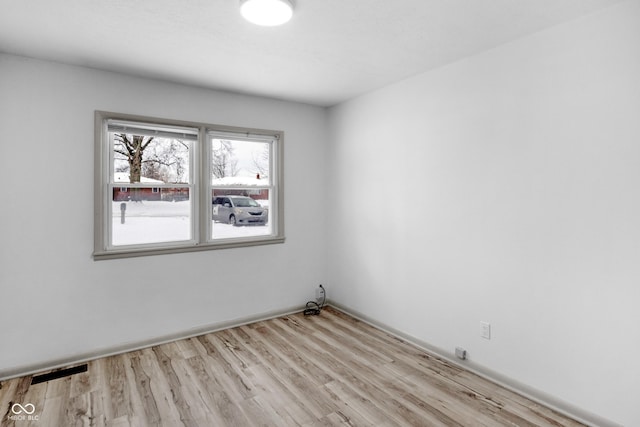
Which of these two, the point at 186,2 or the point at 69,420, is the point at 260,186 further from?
the point at 69,420

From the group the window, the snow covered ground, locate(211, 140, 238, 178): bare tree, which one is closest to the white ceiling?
the window

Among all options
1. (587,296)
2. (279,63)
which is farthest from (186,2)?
(587,296)

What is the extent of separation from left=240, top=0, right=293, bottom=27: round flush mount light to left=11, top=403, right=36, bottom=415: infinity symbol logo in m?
2.92

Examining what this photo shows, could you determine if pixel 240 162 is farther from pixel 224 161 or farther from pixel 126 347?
pixel 126 347

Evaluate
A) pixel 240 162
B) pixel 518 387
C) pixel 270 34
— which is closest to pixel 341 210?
pixel 240 162

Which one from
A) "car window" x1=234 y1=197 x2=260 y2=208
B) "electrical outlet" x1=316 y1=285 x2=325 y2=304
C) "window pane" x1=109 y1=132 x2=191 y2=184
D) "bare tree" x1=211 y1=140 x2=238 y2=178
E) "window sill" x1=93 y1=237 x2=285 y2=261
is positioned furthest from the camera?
"electrical outlet" x1=316 y1=285 x2=325 y2=304

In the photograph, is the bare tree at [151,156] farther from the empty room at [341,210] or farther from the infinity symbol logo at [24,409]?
the infinity symbol logo at [24,409]

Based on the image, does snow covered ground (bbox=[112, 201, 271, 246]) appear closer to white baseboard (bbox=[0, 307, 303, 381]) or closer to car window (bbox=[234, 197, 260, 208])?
car window (bbox=[234, 197, 260, 208])

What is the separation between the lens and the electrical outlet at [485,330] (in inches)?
109

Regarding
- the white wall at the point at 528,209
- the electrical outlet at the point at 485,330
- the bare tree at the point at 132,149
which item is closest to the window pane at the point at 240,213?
the bare tree at the point at 132,149

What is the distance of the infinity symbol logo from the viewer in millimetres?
2342

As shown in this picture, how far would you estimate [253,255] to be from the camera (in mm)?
4016

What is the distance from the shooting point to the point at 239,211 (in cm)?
398

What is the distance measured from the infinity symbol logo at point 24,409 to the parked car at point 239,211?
6.74 ft
